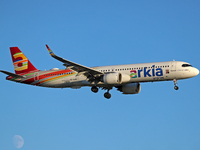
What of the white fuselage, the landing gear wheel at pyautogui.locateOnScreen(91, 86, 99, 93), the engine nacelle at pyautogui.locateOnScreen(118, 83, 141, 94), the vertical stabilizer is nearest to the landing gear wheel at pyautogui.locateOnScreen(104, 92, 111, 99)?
the engine nacelle at pyautogui.locateOnScreen(118, 83, 141, 94)

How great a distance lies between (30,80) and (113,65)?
13.3 metres

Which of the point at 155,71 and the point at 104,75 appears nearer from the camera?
the point at 155,71

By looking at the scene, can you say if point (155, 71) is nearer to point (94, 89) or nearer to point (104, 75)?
point (104, 75)

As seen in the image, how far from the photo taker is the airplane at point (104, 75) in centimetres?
4834

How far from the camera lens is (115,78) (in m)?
47.9

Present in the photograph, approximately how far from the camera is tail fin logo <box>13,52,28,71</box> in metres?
56.3

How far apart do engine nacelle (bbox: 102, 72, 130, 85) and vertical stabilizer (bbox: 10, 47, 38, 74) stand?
44.4 ft

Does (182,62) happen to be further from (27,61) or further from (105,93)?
(27,61)

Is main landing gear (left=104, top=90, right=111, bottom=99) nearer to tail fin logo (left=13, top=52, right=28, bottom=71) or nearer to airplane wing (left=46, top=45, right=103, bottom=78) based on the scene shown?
airplane wing (left=46, top=45, right=103, bottom=78)

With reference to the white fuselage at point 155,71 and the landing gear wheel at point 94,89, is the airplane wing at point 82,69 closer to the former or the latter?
the white fuselage at point 155,71

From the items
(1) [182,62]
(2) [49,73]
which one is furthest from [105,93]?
(1) [182,62]

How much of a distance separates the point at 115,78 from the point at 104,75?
183cm

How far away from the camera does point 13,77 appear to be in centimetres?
5425

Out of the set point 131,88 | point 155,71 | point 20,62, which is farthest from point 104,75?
point 20,62
